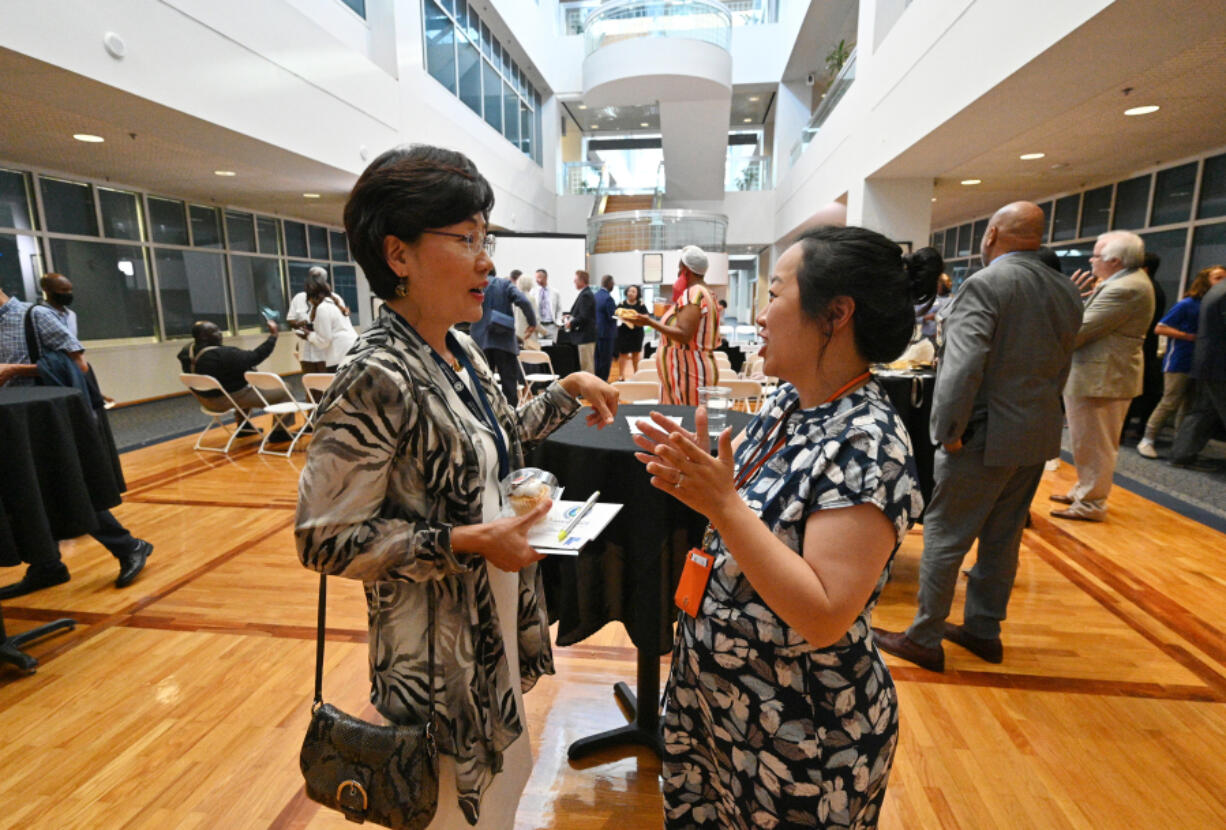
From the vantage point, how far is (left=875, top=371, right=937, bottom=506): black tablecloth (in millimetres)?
3043

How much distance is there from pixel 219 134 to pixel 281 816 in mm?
6357

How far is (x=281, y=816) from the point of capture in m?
1.80

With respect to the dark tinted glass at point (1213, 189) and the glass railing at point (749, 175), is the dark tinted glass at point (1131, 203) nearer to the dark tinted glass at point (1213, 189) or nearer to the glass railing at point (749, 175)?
the dark tinted glass at point (1213, 189)

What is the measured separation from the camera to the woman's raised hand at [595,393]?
145cm

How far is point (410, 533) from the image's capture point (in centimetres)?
95

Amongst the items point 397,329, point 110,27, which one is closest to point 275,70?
point 110,27

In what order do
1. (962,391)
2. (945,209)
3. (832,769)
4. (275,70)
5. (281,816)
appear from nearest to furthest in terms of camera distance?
(832,769) → (281,816) → (962,391) → (275,70) → (945,209)

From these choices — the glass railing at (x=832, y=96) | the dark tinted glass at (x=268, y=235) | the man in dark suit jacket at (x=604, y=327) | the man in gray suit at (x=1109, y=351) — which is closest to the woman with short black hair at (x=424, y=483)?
the man in gray suit at (x=1109, y=351)

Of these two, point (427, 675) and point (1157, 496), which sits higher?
point (427, 675)

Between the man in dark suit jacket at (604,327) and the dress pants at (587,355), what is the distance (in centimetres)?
16

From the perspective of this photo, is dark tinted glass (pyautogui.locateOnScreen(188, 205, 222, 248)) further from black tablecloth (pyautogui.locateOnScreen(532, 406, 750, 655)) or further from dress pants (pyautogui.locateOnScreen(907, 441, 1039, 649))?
dress pants (pyautogui.locateOnScreen(907, 441, 1039, 649))

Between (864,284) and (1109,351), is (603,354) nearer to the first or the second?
(1109,351)

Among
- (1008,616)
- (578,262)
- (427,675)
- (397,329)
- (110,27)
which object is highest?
(110,27)

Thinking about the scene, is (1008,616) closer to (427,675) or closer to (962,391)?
(962,391)
